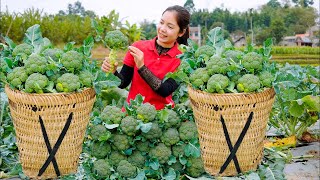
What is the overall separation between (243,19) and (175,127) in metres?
55.5

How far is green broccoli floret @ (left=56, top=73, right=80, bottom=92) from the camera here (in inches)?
101

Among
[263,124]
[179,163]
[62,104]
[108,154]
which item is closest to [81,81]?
[62,104]

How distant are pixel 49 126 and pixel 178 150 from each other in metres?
0.82

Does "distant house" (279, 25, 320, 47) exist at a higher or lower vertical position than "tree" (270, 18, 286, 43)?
lower

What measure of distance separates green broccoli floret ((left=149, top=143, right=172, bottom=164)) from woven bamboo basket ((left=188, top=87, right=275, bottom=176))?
0.72 feet

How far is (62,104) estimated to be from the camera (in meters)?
2.57

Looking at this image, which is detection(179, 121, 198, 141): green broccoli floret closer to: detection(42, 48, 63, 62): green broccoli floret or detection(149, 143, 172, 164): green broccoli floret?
detection(149, 143, 172, 164): green broccoli floret

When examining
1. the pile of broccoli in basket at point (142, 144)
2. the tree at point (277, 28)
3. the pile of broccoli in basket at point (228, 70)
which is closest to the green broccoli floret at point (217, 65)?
the pile of broccoli in basket at point (228, 70)

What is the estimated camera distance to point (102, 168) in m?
2.80

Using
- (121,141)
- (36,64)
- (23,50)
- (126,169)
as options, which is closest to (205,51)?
(121,141)

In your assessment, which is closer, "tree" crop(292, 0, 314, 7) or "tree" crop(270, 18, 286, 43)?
"tree" crop(270, 18, 286, 43)

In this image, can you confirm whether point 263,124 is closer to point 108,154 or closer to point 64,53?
point 108,154

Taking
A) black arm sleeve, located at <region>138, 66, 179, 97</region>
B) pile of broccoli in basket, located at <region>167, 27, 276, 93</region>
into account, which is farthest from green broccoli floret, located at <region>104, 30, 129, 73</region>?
pile of broccoli in basket, located at <region>167, 27, 276, 93</region>

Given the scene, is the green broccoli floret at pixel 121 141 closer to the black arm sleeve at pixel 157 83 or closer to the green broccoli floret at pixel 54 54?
the black arm sleeve at pixel 157 83
